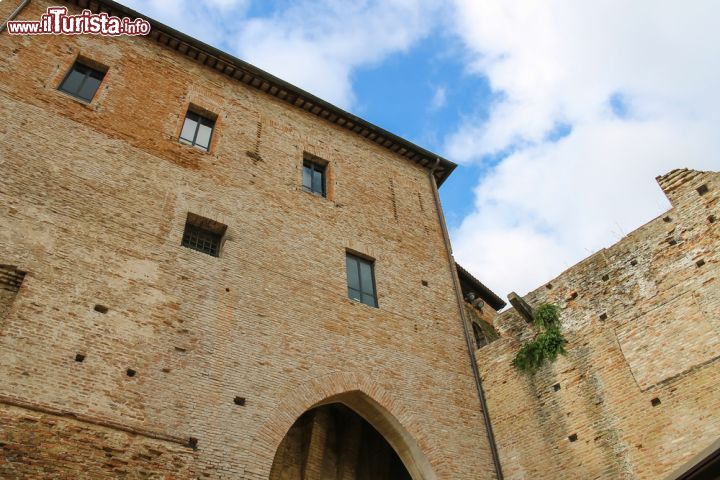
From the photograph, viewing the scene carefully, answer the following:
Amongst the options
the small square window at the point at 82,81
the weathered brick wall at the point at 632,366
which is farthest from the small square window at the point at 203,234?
the weathered brick wall at the point at 632,366

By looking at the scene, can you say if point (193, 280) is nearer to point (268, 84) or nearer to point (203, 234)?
point (203, 234)

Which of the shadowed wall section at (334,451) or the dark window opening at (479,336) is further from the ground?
the dark window opening at (479,336)

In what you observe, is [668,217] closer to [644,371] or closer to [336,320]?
[644,371]

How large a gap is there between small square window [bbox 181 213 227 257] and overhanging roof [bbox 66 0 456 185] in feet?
14.6

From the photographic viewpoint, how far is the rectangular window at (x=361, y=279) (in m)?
10.2

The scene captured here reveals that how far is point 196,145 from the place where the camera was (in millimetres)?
10367

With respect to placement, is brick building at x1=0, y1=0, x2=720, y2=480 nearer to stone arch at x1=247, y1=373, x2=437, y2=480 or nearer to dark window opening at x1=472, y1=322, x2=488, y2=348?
stone arch at x1=247, y1=373, x2=437, y2=480

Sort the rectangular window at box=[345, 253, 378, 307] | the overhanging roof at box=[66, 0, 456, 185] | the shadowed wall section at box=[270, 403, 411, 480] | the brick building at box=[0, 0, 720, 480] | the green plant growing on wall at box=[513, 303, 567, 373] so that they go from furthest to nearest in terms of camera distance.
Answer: the overhanging roof at box=[66, 0, 456, 185] < the rectangular window at box=[345, 253, 378, 307] < the green plant growing on wall at box=[513, 303, 567, 373] < the shadowed wall section at box=[270, 403, 411, 480] < the brick building at box=[0, 0, 720, 480]

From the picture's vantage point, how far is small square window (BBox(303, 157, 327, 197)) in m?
11.5

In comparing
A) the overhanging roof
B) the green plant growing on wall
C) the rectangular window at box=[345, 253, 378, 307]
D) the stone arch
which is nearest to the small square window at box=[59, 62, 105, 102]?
the overhanging roof

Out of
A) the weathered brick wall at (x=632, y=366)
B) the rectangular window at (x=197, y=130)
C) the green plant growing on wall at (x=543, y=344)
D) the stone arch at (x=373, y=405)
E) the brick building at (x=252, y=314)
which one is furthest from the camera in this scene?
the rectangular window at (x=197, y=130)

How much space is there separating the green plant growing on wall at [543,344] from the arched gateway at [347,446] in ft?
8.64

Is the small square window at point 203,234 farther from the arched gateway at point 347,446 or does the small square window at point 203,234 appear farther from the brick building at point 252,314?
the arched gateway at point 347,446

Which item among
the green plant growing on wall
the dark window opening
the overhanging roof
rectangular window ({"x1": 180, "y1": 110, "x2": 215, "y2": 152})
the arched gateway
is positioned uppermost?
the overhanging roof
